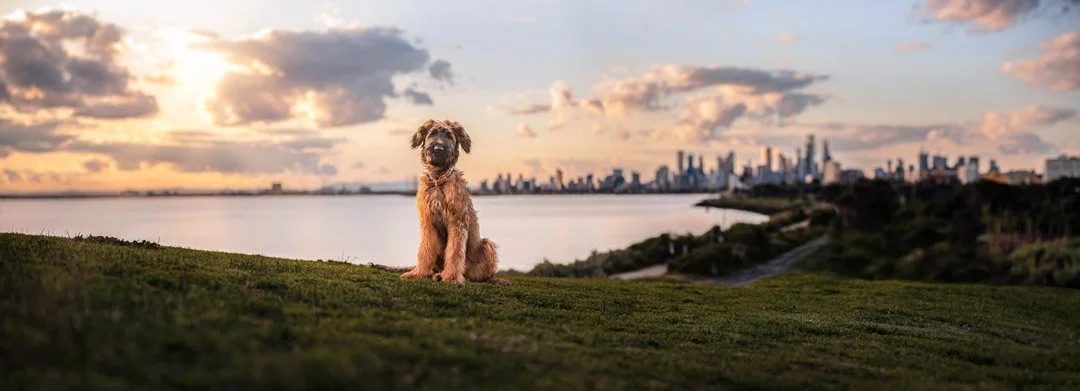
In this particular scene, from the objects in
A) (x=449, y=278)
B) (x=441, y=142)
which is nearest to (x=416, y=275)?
(x=449, y=278)

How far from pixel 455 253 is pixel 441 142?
6.00 ft

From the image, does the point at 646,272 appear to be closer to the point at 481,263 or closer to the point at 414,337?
the point at 481,263

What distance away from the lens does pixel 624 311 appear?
41.7ft

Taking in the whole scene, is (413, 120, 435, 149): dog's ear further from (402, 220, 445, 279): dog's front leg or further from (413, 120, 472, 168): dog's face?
(402, 220, 445, 279): dog's front leg

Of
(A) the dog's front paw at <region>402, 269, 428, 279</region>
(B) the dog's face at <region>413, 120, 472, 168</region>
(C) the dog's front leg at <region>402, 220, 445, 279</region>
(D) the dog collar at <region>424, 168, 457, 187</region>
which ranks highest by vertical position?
(B) the dog's face at <region>413, 120, 472, 168</region>

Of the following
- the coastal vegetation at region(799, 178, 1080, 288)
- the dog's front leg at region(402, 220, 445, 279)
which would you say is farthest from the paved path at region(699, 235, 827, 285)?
the dog's front leg at region(402, 220, 445, 279)

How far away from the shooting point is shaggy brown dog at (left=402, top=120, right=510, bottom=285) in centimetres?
1238

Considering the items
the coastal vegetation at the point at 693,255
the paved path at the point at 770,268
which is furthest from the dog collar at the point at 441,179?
the paved path at the point at 770,268

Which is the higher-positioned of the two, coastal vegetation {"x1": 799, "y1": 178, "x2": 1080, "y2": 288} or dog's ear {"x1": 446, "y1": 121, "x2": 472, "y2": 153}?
dog's ear {"x1": 446, "y1": 121, "x2": 472, "y2": 153}

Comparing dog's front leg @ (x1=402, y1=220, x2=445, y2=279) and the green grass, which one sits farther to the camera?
dog's front leg @ (x1=402, y1=220, x2=445, y2=279)

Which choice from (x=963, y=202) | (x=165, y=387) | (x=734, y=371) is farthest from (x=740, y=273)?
(x=165, y=387)

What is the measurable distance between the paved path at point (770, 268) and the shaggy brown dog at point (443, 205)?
25665 millimetres

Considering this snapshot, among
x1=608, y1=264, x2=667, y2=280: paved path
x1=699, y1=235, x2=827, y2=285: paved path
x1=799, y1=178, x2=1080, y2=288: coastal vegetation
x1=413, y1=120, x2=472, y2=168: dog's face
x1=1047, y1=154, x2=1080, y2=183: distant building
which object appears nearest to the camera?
x1=413, y1=120, x2=472, y2=168: dog's face

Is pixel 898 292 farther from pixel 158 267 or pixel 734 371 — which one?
pixel 158 267
